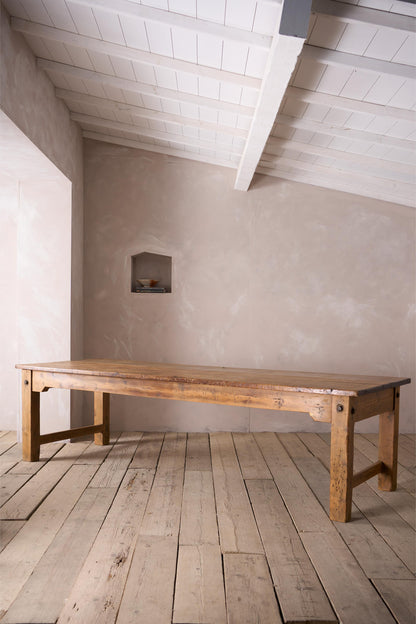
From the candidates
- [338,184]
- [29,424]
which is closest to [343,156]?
[338,184]

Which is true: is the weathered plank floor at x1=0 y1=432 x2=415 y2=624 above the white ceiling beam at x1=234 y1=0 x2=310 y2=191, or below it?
below

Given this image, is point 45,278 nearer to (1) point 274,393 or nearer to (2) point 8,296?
(2) point 8,296

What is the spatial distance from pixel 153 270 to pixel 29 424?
2.09m

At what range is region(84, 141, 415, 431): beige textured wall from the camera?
191 inches

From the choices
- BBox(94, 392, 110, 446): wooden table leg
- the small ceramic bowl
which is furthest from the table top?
the small ceramic bowl

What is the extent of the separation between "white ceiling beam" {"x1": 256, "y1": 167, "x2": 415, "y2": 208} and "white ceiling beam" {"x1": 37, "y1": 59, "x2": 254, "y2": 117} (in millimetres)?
1312

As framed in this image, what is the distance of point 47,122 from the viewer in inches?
146

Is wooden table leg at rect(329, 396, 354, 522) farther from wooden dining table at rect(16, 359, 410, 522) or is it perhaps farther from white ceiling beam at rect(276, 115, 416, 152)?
white ceiling beam at rect(276, 115, 416, 152)

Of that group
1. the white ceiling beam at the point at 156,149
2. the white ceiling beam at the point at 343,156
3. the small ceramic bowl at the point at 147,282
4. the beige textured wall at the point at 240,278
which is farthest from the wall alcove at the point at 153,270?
the white ceiling beam at the point at 343,156

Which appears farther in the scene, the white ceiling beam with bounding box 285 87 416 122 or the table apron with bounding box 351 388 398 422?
the white ceiling beam with bounding box 285 87 416 122

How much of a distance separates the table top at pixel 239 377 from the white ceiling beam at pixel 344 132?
179cm

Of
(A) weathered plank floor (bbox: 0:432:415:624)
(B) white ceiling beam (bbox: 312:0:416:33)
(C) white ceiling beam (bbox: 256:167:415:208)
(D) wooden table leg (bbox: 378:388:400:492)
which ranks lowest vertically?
(A) weathered plank floor (bbox: 0:432:415:624)

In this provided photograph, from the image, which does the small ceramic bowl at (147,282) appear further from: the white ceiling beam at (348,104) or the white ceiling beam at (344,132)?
the white ceiling beam at (348,104)

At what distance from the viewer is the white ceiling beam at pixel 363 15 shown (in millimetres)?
2289
